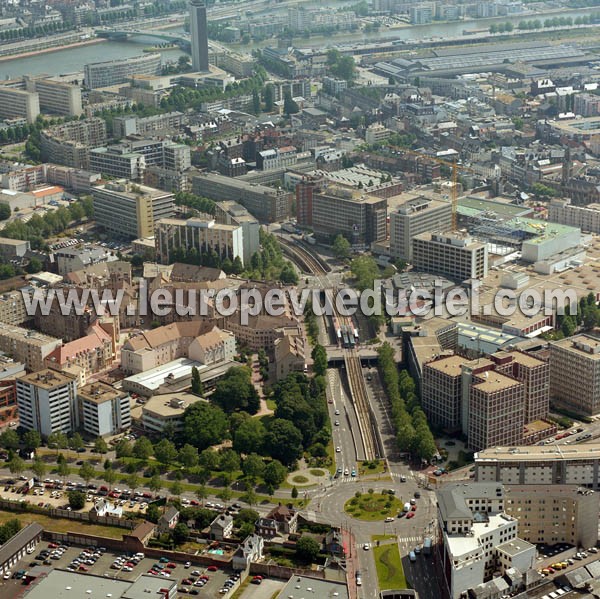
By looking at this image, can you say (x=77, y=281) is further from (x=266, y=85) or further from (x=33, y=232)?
(x=266, y=85)

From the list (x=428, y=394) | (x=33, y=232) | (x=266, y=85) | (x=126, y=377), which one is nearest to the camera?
(x=428, y=394)

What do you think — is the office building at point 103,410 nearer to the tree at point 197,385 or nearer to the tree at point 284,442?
the tree at point 197,385

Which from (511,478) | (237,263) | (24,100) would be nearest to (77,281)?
(237,263)

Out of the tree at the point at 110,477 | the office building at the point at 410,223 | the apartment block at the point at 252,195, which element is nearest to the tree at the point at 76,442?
the tree at the point at 110,477

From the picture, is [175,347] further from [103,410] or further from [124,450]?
[124,450]

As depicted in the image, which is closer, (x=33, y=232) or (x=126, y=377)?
(x=126, y=377)

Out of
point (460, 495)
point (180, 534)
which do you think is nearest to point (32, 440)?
point (180, 534)
